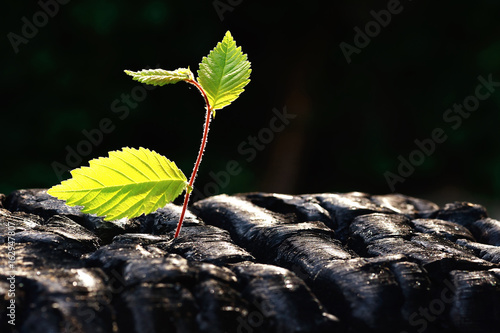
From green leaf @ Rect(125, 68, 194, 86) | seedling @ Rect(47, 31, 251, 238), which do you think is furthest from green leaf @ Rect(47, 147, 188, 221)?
green leaf @ Rect(125, 68, 194, 86)

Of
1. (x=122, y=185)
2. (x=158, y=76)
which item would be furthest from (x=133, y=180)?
(x=158, y=76)

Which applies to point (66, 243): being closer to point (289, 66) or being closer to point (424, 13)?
point (289, 66)

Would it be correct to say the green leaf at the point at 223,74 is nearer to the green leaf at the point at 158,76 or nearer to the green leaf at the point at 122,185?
the green leaf at the point at 158,76

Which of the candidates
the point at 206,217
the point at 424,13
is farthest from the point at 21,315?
the point at 424,13

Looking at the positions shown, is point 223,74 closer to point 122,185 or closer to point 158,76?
point 158,76

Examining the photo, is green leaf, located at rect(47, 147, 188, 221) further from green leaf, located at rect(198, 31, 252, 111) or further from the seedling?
green leaf, located at rect(198, 31, 252, 111)
